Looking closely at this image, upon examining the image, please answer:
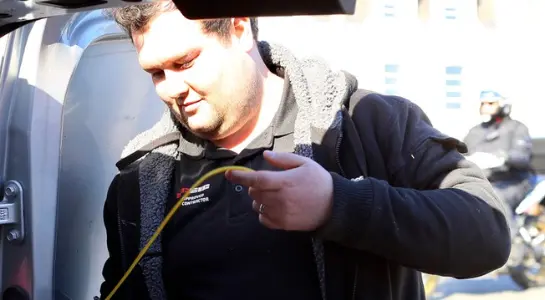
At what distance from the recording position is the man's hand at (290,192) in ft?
4.96

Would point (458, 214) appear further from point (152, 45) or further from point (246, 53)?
point (152, 45)

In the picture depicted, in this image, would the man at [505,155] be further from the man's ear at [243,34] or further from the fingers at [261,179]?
the fingers at [261,179]

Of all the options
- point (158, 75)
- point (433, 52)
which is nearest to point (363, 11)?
point (433, 52)

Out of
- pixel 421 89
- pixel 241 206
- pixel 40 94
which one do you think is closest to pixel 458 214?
pixel 241 206

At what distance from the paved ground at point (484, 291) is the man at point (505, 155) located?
0.77 metres

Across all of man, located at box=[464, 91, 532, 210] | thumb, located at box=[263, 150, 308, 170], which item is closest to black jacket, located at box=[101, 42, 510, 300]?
thumb, located at box=[263, 150, 308, 170]

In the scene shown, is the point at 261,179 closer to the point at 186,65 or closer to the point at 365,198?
the point at 365,198

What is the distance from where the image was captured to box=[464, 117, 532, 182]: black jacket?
660 cm

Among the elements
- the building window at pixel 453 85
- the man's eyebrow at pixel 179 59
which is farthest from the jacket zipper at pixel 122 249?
the building window at pixel 453 85

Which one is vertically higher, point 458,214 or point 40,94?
point 40,94

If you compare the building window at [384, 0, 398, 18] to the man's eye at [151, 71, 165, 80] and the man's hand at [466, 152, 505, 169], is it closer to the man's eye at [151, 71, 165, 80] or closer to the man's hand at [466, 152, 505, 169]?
the man's hand at [466, 152, 505, 169]

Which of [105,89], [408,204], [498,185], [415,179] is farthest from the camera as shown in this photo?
[498,185]

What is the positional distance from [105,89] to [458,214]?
4.16ft

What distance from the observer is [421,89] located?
989 centimetres
